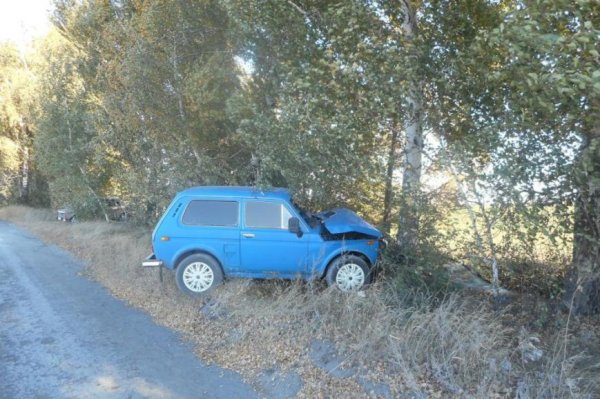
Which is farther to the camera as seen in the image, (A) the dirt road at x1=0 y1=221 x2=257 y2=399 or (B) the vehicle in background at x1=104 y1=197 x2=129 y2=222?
(B) the vehicle in background at x1=104 y1=197 x2=129 y2=222

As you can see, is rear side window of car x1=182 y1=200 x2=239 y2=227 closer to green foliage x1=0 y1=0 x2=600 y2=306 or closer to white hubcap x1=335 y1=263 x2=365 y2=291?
green foliage x1=0 y1=0 x2=600 y2=306

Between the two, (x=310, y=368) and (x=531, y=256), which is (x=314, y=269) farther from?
(x=531, y=256)

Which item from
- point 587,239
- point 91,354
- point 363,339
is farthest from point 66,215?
point 587,239

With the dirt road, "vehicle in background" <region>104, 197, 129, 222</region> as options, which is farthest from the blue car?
"vehicle in background" <region>104, 197, 129, 222</region>

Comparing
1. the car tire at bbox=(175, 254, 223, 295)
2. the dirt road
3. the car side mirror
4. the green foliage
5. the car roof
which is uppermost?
the green foliage

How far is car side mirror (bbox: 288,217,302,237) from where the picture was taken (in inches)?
309

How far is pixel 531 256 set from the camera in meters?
6.56

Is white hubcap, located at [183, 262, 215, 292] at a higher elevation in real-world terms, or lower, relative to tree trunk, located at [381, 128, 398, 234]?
lower

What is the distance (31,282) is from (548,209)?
10249 millimetres

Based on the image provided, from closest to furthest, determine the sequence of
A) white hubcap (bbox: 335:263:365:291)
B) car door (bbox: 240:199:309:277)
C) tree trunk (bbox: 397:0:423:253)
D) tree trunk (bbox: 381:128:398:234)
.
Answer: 1. tree trunk (bbox: 397:0:423:253)
2. tree trunk (bbox: 381:128:398:234)
3. white hubcap (bbox: 335:263:365:291)
4. car door (bbox: 240:199:309:277)

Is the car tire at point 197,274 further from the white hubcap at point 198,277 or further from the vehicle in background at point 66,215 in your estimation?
the vehicle in background at point 66,215

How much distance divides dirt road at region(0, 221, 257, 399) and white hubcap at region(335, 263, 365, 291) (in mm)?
2812

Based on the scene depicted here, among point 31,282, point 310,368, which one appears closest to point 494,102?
point 310,368

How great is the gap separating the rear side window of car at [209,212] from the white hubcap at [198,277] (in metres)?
0.76
